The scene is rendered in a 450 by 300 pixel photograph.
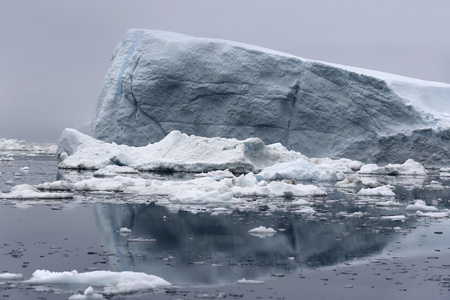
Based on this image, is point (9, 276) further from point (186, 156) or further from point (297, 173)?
point (186, 156)

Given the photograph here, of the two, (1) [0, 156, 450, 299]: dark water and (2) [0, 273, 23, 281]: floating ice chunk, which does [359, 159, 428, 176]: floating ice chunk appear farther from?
(2) [0, 273, 23, 281]: floating ice chunk

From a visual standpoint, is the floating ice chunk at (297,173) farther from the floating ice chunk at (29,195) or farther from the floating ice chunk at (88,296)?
the floating ice chunk at (88,296)

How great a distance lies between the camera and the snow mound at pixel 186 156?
1530 centimetres

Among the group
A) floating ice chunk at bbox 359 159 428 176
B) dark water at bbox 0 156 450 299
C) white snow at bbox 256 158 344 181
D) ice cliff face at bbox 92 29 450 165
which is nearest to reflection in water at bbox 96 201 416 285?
dark water at bbox 0 156 450 299

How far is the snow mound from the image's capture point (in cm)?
1530

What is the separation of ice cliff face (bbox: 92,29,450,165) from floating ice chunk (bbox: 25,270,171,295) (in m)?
18.2

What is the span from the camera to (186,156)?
50.7 feet

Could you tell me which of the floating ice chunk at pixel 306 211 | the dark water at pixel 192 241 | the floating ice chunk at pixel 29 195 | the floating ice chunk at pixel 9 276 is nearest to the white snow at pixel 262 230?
the dark water at pixel 192 241

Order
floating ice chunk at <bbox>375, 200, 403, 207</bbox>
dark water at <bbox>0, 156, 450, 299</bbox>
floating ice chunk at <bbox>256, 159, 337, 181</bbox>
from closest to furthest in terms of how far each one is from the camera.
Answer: dark water at <bbox>0, 156, 450, 299</bbox> → floating ice chunk at <bbox>375, 200, 403, 207</bbox> → floating ice chunk at <bbox>256, 159, 337, 181</bbox>

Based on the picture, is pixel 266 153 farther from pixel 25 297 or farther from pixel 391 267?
pixel 25 297

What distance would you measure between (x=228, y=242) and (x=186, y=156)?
11.0 metres

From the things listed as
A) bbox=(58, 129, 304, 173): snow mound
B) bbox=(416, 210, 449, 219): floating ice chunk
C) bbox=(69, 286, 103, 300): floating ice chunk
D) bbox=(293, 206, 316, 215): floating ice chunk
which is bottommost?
bbox=(58, 129, 304, 173): snow mound

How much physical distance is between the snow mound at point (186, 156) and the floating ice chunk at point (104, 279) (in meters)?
11.9

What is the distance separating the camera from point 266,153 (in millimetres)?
16109
